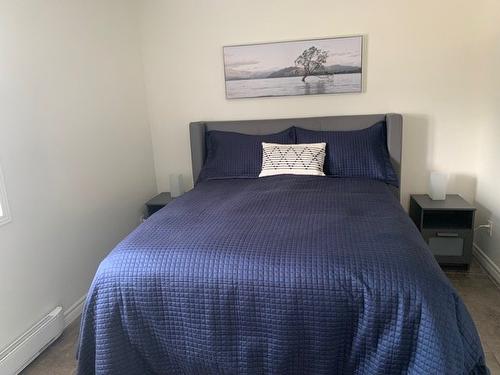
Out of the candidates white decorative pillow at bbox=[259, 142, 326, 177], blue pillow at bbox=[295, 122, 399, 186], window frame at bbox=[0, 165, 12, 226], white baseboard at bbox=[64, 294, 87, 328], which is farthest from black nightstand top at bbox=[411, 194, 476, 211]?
window frame at bbox=[0, 165, 12, 226]

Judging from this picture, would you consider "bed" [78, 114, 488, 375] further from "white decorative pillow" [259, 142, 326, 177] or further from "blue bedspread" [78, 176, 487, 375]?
"white decorative pillow" [259, 142, 326, 177]

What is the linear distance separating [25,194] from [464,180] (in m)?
3.17

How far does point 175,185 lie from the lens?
131 inches

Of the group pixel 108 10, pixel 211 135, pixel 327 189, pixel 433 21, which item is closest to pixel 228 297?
pixel 327 189

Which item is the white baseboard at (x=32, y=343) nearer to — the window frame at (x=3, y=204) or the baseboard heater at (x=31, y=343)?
the baseboard heater at (x=31, y=343)

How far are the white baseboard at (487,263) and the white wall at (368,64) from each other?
48 cm

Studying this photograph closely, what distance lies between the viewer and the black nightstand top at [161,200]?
3.17 metres

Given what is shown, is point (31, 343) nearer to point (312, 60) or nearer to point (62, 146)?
point (62, 146)

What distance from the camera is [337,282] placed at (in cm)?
137

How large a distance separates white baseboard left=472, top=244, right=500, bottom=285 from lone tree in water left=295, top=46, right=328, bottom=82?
1903 millimetres

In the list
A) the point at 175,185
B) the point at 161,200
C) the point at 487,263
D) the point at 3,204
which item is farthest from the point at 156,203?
the point at 487,263

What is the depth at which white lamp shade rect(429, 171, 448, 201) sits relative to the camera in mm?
2871

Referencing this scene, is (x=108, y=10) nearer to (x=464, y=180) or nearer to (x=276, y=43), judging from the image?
(x=276, y=43)

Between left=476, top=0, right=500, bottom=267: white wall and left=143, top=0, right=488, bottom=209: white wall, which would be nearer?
left=476, top=0, right=500, bottom=267: white wall
